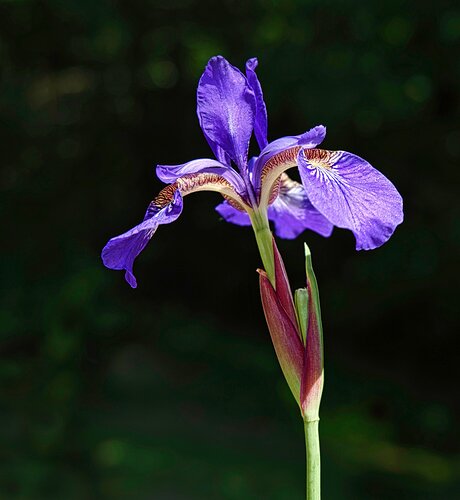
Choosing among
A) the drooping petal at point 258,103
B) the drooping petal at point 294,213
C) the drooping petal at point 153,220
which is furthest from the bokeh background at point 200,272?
the drooping petal at point 153,220

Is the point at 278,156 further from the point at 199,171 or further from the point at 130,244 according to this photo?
the point at 130,244

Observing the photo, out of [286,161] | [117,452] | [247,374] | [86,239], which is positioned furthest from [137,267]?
[286,161]

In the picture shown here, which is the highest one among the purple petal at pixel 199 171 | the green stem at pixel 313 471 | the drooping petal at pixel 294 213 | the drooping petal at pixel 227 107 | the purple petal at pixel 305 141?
the drooping petal at pixel 227 107

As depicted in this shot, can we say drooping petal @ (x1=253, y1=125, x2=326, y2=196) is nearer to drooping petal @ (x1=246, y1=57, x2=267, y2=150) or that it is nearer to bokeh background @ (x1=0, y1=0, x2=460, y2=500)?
drooping petal @ (x1=246, y1=57, x2=267, y2=150)

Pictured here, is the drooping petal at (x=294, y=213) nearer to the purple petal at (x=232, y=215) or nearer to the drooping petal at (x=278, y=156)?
the purple petal at (x=232, y=215)

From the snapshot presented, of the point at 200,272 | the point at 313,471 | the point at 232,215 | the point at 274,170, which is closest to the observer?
the point at 313,471

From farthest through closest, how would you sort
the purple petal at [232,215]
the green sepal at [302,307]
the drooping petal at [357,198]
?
the purple petal at [232,215] < the green sepal at [302,307] < the drooping petal at [357,198]

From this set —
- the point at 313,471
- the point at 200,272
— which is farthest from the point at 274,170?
the point at 200,272

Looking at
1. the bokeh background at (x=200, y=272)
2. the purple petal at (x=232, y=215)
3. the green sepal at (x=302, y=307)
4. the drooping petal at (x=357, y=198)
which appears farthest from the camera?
the bokeh background at (x=200, y=272)
